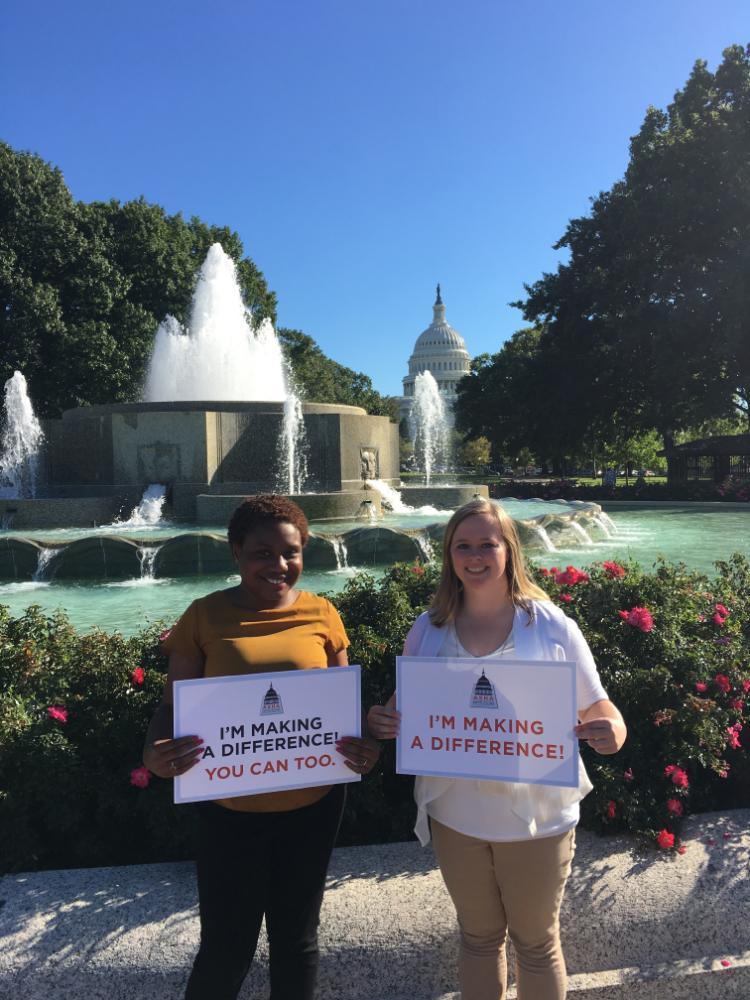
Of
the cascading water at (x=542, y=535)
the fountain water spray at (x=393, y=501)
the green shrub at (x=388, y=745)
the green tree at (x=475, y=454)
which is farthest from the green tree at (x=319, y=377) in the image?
the green shrub at (x=388, y=745)

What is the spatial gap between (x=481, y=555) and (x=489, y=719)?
1.58 feet

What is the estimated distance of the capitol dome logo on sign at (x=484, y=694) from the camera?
7.11ft

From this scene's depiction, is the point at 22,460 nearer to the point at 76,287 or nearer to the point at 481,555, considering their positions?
the point at 76,287

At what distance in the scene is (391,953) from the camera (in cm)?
235

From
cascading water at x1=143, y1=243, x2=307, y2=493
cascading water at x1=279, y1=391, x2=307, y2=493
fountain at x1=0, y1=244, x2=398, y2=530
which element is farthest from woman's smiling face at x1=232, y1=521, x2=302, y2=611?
cascading water at x1=143, y1=243, x2=307, y2=493

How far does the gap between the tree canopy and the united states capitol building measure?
101 m

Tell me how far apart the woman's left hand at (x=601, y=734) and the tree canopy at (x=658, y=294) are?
2727 centimetres

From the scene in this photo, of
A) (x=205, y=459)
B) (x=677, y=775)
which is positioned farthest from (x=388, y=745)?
(x=205, y=459)

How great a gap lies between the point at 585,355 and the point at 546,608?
A: 32068mm

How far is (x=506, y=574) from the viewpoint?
→ 2334 millimetres

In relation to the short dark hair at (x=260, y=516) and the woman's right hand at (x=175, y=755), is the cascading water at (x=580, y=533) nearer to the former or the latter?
the short dark hair at (x=260, y=516)

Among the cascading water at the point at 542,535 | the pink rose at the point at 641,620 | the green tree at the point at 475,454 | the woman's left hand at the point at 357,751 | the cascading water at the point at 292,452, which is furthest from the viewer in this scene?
the green tree at the point at 475,454

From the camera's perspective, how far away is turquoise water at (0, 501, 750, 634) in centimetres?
816

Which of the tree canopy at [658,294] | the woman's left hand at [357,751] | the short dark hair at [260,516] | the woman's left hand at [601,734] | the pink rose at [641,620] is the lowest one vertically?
the woman's left hand at [357,751]
